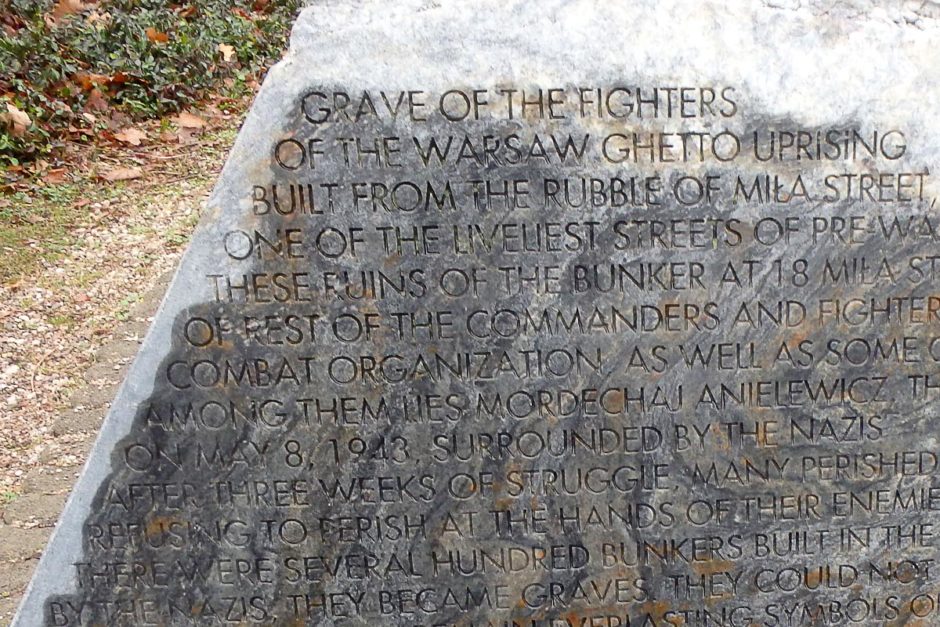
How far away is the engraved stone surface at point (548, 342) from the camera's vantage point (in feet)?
7.04

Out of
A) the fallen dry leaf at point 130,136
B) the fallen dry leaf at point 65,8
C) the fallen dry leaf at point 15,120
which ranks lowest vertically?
the fallen dry leaf at point 15,120

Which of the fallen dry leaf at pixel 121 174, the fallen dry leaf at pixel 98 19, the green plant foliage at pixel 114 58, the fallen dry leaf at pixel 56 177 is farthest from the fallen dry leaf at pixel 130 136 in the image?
the fallen dry leaf at pixel 98 19

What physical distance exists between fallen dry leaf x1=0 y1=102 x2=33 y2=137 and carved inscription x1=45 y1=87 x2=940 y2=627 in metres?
3.95

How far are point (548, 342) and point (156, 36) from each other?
5.25 meters

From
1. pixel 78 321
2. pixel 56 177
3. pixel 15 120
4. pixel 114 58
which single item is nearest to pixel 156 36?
pixel 114 58

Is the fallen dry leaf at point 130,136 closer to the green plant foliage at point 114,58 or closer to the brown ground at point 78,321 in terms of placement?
the brown ground at point 78,321

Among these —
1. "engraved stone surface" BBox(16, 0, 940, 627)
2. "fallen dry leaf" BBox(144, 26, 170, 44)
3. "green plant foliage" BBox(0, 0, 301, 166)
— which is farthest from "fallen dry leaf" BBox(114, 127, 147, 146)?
"engraved stone surface" BBox(16, 0, 940, 627)

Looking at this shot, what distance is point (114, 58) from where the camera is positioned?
21.1 ft

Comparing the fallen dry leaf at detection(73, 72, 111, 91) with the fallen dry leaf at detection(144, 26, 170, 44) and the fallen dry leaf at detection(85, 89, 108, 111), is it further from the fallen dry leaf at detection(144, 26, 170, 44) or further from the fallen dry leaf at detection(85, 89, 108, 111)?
the fallen dry leaf at detection(144, 26, 170, 44)

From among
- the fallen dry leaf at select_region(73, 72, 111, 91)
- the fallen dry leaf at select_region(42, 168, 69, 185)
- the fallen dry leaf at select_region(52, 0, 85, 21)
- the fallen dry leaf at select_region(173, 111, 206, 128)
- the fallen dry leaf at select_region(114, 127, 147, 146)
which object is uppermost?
the fallen dry leaf at select_region(52, 0, 85, 21)

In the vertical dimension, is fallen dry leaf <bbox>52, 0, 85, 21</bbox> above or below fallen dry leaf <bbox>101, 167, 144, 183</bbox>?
above

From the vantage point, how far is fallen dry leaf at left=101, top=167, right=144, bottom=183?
5.69 m

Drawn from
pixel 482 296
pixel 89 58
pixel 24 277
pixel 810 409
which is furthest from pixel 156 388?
pixel 89 58

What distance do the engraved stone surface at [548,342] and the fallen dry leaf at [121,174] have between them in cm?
371
